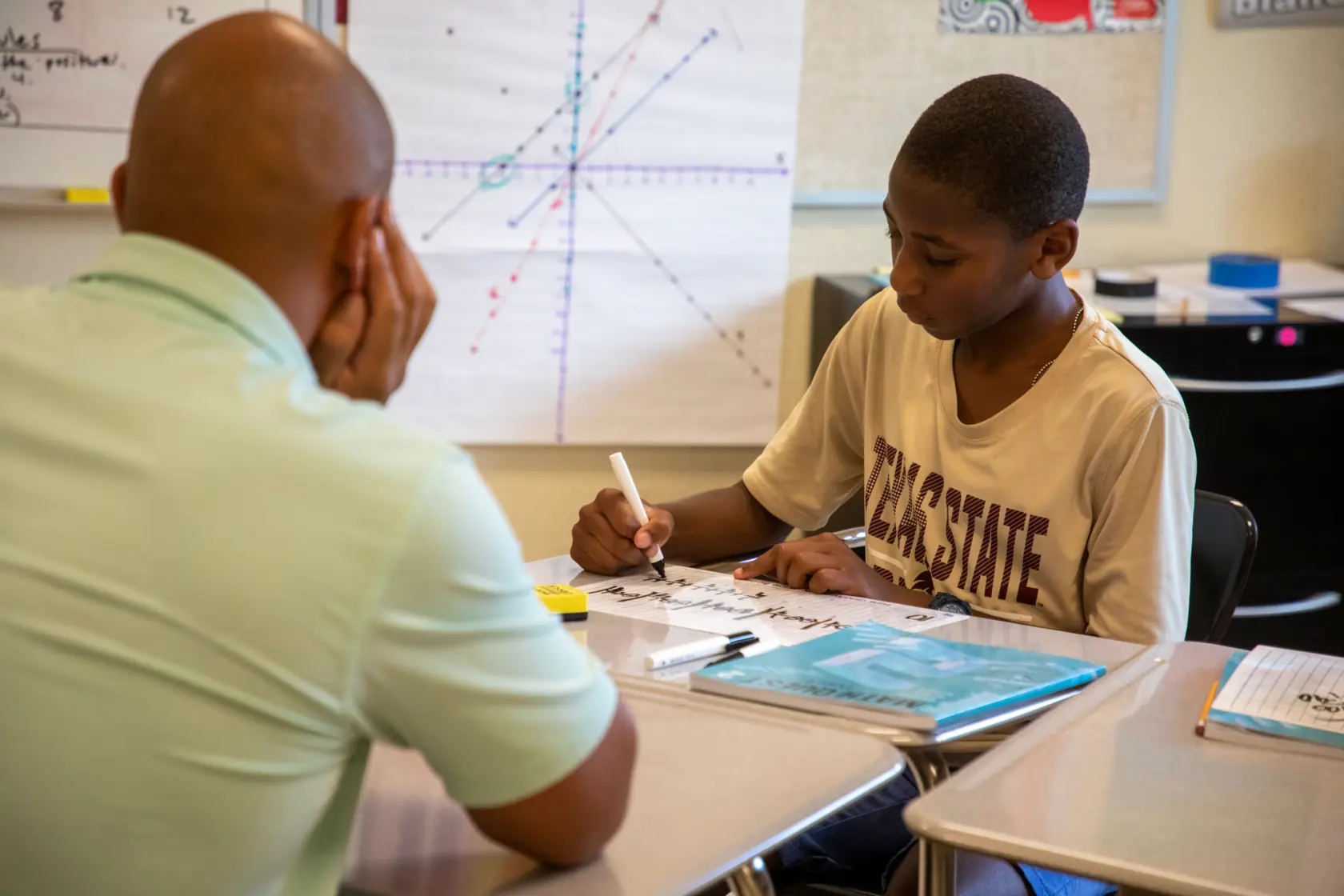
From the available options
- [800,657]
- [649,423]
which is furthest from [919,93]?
[800,657]

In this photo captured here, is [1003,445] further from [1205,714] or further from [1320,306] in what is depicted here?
[1320,306]

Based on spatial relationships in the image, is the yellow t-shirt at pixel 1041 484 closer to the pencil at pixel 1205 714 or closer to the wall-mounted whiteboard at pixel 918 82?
the pencil at pixel 1205 714

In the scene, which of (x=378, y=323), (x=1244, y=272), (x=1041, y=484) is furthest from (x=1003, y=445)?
(x=1244, y=272)

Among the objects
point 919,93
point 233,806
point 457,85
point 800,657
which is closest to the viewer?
point 233,806

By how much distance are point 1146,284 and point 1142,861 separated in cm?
222

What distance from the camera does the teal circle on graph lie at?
296 centimetres

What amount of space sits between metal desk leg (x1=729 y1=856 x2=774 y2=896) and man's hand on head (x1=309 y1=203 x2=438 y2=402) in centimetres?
40

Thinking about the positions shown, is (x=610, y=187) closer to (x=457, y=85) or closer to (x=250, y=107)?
(x=457, y=85)

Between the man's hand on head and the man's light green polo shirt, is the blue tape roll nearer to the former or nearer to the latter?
the man's hand on head

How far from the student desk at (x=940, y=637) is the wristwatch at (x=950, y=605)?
0.07 metres

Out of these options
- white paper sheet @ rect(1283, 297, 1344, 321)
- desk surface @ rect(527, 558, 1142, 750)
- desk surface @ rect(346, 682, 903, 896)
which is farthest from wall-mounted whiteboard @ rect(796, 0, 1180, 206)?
desk surface @ rect(346, 682, 903, 896)

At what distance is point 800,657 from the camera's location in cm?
133

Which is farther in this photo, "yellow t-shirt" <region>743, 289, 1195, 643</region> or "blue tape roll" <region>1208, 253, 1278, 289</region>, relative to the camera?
"blue tape roll" <region>1208, 253, 1278, 289</region>

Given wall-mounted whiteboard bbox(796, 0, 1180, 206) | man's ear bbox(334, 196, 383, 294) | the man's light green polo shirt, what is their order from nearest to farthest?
1. the man's light green polo shirt
2. man's ear bbox(334, 196, 383, 294)
3. wall-mounted whiteboard bbox(796, 0, 1180, 206)
